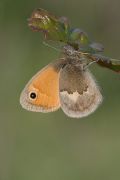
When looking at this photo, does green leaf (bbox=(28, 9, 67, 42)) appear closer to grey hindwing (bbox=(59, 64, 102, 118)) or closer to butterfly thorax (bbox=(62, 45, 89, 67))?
butterfly thorax (bbox=(62, 45, 89, 67))

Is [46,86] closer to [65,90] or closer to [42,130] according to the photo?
[65,90]

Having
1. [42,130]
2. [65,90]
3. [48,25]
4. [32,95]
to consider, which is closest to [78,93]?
[65,90]

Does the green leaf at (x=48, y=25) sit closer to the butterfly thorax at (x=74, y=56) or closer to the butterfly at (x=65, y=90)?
the butterfly thorax at (x=74, y=56)

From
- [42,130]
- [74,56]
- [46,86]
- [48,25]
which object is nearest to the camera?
[48,25]

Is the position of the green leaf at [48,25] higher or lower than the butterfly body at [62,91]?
higher

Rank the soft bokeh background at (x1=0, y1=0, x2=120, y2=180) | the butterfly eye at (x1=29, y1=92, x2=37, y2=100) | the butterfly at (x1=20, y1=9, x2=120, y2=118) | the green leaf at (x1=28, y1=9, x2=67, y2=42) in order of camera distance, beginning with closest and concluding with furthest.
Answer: the green leaf at (x1=28, y1=9, x2=67, y2=42) < the butterfly at (x1=20, y1=9, x2=120, y2=118) < the butterfly eye at (x1=29, y1=92, x2=37, y2=100) < the soft bokeh background at (x1=0, y1=0, x2=120, y2=180)

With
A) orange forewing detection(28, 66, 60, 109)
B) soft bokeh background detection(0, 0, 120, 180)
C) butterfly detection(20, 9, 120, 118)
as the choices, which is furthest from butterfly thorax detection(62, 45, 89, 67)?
soft bokeh background detection(0, 0, 120, 180)

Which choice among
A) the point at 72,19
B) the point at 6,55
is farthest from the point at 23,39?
the point at 72,19

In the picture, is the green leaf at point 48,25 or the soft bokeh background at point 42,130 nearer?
the green leaf at point 48,25

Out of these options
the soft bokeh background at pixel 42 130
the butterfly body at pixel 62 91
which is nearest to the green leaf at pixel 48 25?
the butterfly body at pixel 62 91
